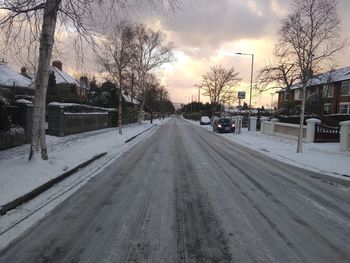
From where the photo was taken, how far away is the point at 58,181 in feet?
33.7

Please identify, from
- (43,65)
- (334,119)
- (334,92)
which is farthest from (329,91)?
(43,65)

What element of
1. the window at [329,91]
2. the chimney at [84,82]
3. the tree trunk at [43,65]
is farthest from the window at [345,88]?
the tree trunk at [43,65]

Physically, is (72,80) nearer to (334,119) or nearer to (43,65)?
(334,119)

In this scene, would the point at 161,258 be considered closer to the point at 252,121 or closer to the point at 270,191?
the point at 270,191

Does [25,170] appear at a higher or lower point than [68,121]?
lower

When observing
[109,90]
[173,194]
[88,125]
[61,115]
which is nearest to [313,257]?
[173,194]

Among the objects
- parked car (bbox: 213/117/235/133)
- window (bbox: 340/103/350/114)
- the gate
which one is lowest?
parked car (bbox: 213/117/235/133)

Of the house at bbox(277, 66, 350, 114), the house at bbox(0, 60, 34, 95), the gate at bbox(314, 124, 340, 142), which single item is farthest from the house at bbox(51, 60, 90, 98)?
the gate at bbox(314, 124, 340, 142)

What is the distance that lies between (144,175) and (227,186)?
8.63 ft

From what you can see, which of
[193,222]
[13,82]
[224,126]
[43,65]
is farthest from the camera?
[224,126]

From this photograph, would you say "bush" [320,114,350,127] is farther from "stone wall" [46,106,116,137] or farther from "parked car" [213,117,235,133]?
"stone wall" [46,106,116,137]

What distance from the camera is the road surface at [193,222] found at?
5.27 metres

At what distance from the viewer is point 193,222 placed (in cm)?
673

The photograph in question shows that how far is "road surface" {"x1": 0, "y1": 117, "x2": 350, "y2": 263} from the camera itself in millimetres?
5265
